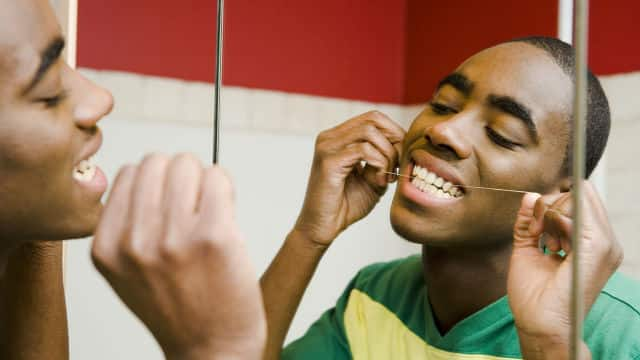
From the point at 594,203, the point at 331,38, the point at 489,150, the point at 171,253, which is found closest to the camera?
the point at 171,253

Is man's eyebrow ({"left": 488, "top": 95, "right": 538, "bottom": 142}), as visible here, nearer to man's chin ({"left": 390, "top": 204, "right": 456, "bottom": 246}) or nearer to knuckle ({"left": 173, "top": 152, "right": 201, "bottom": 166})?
man's chin ({"left": 390, "top": 204, "right": 456, "bottom": 246})

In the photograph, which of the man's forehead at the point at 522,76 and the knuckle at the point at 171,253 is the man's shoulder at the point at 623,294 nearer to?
the man's forehead at the point at 522,76

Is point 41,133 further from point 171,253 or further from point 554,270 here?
point 554,270

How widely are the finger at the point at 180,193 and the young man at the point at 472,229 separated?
202mm

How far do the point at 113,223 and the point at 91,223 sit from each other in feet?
0.47

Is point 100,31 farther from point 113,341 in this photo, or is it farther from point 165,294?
point 165,294

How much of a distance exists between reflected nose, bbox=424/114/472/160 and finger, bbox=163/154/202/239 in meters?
0.25

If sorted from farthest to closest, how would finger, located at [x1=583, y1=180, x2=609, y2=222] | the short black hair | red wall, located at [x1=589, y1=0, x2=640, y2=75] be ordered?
red wall, located at [x1=589, y1=0, x2=640, y2=75] < the short black hair < finger, located at [x1=583, y1=180, x2=609, y2=222]

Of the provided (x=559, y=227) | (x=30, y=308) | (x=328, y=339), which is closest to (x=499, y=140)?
(x=559, y=227)

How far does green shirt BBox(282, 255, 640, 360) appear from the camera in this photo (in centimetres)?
61

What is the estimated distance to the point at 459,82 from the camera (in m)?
0.64

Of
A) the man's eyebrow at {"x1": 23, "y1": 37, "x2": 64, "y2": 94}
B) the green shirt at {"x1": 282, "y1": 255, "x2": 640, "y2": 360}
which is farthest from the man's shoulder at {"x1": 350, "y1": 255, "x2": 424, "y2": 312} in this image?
the man's eyebrow at {"x1": 23, "y1": 37, "x2": 64, "y2": 94}

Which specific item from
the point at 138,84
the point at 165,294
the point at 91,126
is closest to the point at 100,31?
the point at 138,84

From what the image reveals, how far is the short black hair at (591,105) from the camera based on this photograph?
59 cm
